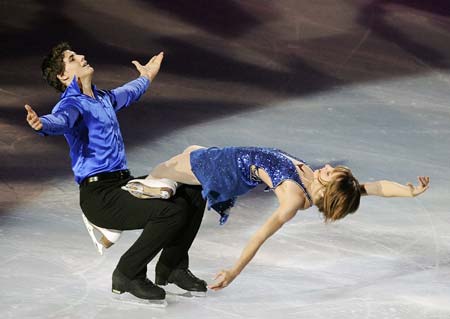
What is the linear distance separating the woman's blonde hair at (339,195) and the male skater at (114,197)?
72cm

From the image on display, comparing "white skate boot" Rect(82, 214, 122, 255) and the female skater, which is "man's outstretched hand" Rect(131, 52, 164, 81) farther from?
"white skate boot" Rect(82, 214, 122, 255)

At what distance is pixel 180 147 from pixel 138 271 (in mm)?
2394

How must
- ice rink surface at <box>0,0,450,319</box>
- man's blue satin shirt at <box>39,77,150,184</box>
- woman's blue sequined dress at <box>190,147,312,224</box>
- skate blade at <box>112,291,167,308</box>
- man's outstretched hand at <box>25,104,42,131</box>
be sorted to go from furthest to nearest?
ice rink surface at <box>0,0,450,319</box> → man's blue satin shirt at <box>39,77,150,184</box> → skate blade at <box>112,291,167,308</box> → woman's blue sequined dress at <box>190,147,312,224</box> → man's outstretched hand at <box>25,104,42,131</box>

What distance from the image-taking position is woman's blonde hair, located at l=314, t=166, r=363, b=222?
4711mm

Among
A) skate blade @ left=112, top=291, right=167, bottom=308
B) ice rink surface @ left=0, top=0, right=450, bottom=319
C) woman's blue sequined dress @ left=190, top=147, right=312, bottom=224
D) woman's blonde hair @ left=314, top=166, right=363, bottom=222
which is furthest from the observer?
ice rink surface @ left=0, top=0, right=450, bottom=319

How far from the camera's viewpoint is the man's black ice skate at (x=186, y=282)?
5195 millimetres

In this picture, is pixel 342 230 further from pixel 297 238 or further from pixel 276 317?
pixel 276 317

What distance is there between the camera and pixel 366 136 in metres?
7.73

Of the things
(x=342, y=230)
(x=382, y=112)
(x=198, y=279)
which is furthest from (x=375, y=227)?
(x=382, y=112)

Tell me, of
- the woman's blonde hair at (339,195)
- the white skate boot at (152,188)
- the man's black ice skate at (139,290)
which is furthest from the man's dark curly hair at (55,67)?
the woman's blonde hair at (339,195)

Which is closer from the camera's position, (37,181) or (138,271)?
(138,271)

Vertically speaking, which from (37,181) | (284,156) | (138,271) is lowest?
(37,181)

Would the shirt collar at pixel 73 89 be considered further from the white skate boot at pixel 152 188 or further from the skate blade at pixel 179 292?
the skate blade at pixel 179 292

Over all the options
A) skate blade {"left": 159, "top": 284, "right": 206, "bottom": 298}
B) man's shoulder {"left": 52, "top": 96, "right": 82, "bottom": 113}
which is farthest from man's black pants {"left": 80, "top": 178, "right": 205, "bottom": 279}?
man's shoulder {"left": 52, "top": 96, "right": 82, "bottom": 113}
